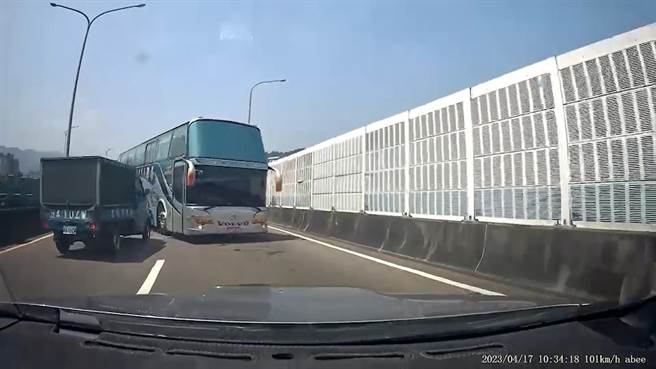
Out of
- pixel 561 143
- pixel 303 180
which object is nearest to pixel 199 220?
pixel 561 143

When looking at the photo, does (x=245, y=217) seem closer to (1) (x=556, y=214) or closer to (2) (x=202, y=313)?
(1) (x=556, y=214)

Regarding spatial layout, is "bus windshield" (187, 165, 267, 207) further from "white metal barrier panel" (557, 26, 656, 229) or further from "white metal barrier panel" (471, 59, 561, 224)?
"white metal barrier panel" (557, 26, 656, 229)

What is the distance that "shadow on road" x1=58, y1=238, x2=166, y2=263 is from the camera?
10859mm

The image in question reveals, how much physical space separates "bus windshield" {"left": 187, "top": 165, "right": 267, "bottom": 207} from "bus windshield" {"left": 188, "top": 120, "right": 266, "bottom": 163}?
1.33 feet

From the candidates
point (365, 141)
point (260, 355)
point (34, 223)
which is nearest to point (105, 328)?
point (260, 355)

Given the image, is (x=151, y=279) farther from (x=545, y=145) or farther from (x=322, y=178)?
(x=322, y=178)

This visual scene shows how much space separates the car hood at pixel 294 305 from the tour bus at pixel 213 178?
11.4m

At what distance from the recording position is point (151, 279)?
8.29 m

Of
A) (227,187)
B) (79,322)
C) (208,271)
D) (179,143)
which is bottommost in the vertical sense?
(208,271)

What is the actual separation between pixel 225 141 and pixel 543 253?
1058 centimetres

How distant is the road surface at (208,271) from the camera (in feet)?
24.8

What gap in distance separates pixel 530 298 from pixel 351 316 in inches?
64.1

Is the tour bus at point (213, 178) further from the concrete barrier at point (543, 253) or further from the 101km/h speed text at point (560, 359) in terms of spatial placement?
the 101km/h speed text at point (560, 359)

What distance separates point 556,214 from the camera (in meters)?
9.29
